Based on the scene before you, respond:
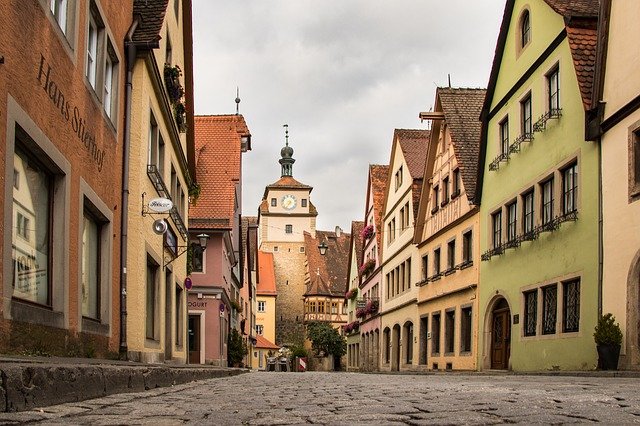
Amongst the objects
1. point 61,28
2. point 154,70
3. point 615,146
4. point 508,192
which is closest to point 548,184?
point 508,192

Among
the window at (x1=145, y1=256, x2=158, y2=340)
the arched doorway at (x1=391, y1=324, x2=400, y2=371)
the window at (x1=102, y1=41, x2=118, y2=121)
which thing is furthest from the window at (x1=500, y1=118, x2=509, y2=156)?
the arched doorway at (x1=391, y1=324, x2=400, y2=371)

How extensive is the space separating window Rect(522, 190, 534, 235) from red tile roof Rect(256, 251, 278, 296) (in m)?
69.7

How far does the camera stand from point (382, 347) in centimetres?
4091

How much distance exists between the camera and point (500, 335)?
22.2 metres

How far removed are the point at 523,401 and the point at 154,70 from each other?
34.0 feet

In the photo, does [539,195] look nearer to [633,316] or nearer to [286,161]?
[633,316]

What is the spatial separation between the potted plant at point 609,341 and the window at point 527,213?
18.9ft

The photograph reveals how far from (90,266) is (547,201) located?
11.4 m

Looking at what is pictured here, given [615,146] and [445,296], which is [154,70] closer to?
[615,146]

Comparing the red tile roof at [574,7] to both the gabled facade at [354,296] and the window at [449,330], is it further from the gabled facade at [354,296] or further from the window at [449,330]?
the gabled facade at [354,296]

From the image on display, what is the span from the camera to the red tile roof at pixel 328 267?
90.2 m

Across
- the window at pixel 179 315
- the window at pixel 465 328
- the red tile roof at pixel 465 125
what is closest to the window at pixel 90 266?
the window at pixel 179 315

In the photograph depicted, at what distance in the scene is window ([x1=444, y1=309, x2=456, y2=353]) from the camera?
27.1 metres

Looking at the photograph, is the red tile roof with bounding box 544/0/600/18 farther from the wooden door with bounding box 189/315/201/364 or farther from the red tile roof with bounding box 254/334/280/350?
the red tile roof with bounding box 254/334/280/350
